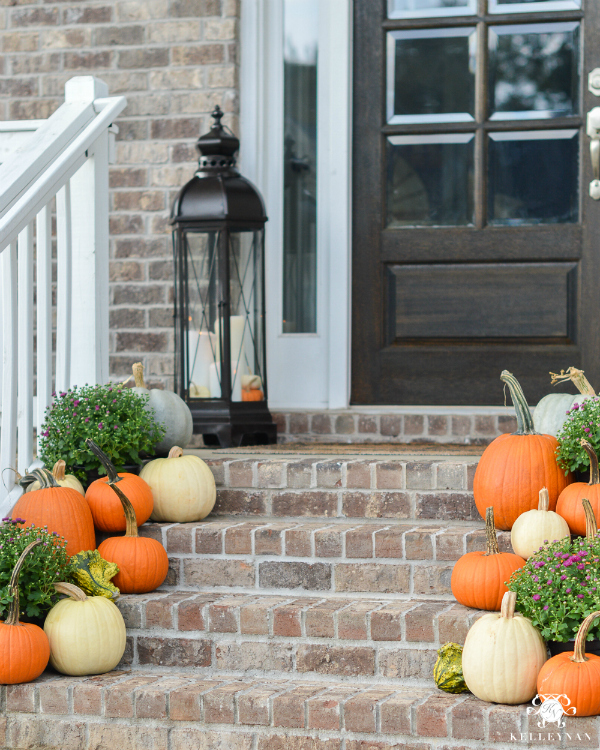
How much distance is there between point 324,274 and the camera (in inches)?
149

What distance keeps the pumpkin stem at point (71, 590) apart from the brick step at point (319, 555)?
380 mm

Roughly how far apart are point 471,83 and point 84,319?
1829mm

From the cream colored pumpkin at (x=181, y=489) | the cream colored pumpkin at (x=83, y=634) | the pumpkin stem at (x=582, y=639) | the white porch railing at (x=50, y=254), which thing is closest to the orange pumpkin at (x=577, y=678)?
the pumpkin stem at (x=582, y=639)

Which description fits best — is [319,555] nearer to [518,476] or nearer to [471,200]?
[518,476]

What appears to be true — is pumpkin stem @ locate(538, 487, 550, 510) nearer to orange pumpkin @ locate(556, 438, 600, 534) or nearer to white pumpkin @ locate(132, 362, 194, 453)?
orange pumpkin @ locate(556, 438, 600, 534)

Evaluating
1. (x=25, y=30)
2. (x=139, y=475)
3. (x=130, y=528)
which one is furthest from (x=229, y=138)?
(x=130, y=528)

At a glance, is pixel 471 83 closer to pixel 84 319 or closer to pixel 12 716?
pixel 84 319

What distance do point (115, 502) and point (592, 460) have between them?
52.8 inches

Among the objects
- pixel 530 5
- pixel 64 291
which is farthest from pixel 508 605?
pixel 530 5

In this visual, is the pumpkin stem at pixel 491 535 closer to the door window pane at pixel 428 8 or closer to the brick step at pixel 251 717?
the brick step at pixel 251 717

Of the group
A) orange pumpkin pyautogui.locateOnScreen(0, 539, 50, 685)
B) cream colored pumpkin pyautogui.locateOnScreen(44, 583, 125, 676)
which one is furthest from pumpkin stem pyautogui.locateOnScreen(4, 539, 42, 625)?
cream colored pumpkin pyautogui.locateOnScreen(44, 583, 125, 676)

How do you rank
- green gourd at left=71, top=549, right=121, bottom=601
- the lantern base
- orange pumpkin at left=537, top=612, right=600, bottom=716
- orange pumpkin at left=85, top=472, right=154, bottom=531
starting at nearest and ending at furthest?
orange pumpkin at left=537, top=612, right=600, bottom=716 → green gourd at left=71, top=549, right=121, bottom=601 → orange pumpkin at left=85, top=472, right=154, bottom=531 → the lantern base

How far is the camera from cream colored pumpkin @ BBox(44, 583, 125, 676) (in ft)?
7.36

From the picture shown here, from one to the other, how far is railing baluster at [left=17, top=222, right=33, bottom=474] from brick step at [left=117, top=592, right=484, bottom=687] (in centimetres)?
61
